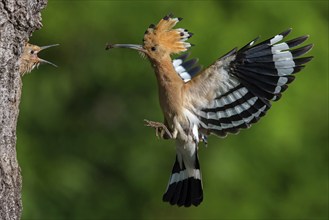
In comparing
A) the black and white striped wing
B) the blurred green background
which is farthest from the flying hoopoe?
the blurred green background

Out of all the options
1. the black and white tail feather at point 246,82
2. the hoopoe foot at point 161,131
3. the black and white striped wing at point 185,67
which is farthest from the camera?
the black and white striped wing at point 185,67

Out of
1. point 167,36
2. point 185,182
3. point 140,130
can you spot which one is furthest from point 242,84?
point 140,130

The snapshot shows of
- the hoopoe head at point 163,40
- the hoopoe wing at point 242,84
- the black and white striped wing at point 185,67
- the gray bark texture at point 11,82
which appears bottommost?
the gray bark texture at point 11,82

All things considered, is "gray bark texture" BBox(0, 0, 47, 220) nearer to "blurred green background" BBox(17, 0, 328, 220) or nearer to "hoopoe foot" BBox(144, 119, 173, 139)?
"hoopoe foot" BBox(144, 119, 173, 139)

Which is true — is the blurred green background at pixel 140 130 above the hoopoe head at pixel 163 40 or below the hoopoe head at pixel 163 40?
above

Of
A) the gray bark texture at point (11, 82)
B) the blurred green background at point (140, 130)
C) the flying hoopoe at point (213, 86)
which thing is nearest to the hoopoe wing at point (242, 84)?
the flying hoopoe at point (213, 86)

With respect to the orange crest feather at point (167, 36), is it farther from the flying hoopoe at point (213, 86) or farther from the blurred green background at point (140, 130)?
the blurred green background at point (140, 130)

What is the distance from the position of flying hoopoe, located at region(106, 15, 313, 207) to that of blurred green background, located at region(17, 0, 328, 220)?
152 cm

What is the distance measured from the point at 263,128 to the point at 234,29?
61 cm

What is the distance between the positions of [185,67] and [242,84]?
2.51 ft

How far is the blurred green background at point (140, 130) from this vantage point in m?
6.21

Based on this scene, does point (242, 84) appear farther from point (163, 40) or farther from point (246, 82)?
point (163, 40)

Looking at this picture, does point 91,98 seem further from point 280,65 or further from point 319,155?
point 280,65

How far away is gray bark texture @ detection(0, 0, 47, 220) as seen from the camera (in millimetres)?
3420
